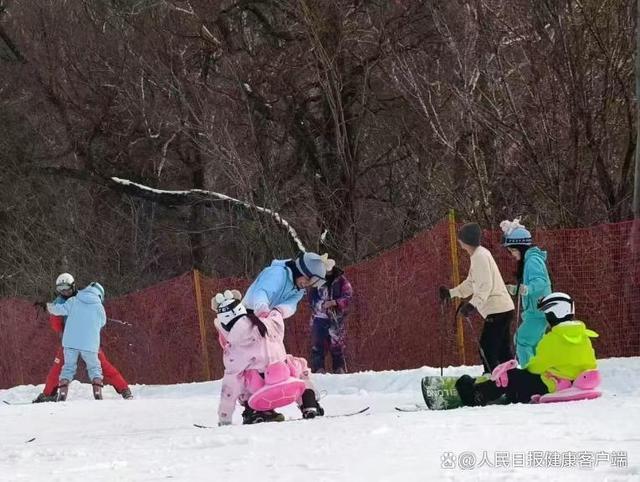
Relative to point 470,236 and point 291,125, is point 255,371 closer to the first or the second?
point 470,236

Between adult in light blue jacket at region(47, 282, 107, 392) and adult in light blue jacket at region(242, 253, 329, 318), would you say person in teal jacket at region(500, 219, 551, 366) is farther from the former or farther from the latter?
adult in light blue jacket at region(47, 282, 107, 392)

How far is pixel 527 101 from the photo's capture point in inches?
577

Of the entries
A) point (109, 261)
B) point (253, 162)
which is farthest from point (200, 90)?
point (109, 261)

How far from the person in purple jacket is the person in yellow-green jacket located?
483 cm

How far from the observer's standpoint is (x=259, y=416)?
741 cm

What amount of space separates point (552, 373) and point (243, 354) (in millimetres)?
2068

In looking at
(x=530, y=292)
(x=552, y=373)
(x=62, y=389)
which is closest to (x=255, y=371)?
(x=552, y=373)

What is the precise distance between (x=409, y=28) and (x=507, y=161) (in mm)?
5358

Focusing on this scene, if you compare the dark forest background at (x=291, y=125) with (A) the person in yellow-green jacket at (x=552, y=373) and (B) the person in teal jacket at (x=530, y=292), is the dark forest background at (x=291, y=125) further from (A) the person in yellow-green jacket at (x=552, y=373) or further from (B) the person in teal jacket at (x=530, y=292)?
(A) the person in yellow-green jacket at (x=552, y=373)

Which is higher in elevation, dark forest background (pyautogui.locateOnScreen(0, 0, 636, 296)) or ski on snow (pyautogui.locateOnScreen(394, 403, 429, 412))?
dark forest background (pyautogui.locateOnScreen(0, 0, 636, 296))

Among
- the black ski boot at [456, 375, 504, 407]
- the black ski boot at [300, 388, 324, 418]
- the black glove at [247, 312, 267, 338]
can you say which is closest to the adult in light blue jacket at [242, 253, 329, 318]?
the black glove at [247, 312, 267, 338]

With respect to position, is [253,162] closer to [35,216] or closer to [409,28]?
[409,28]

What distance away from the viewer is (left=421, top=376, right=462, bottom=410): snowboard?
24.2ft

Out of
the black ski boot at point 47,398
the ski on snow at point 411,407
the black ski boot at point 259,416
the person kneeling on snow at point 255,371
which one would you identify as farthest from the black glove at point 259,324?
the black ski boot at point 47,398
